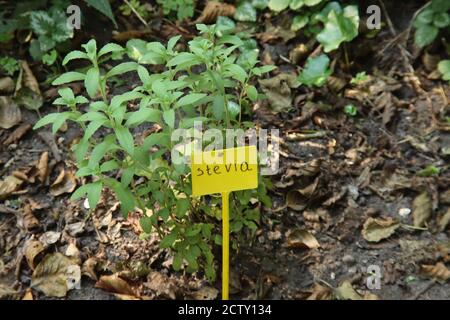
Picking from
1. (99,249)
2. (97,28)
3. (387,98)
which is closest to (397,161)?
(387,98)

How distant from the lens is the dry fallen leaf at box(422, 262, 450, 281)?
1817 millimetres

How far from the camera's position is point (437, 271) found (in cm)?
183

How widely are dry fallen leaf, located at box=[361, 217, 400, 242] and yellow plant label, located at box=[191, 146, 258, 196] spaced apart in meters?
0.64

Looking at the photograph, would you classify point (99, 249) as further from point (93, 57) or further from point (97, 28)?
point (97, 28)

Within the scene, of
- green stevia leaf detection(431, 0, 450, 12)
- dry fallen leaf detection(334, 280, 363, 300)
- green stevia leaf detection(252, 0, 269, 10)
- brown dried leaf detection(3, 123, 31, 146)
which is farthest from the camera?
green stevia leaf detection(252, 0, 269, 10)

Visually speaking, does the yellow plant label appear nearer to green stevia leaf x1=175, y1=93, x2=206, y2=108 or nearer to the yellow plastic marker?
the yellow plastic marker

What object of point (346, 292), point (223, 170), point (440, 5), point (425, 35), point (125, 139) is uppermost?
point (440, 5)

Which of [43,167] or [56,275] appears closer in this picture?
[56,275]

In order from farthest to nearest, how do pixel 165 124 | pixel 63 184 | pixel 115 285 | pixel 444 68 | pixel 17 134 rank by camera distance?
pixel 444 68 → pixel 17 134 → pixel 63 184 → pixel 115 285 → pixel 165 124

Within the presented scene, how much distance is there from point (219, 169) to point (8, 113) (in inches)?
49.9

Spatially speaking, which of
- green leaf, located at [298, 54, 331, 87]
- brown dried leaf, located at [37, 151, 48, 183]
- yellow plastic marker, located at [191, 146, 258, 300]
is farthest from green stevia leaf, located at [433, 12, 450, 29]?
brown dried leaf, located at [37, 151, 48, 183]

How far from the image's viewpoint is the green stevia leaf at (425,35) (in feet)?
8.25

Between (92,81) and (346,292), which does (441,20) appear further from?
(92,81)

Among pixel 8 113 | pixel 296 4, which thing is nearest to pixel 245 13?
pixel 296 4
